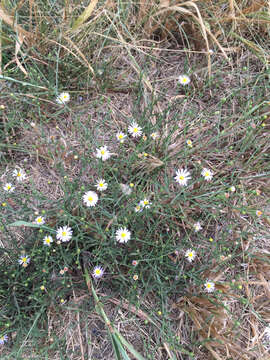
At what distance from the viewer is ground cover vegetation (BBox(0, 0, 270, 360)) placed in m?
1.95

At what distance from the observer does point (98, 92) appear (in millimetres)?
2529

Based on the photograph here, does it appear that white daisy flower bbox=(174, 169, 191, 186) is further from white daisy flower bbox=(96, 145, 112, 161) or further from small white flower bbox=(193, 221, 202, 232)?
white daisy flower bbox=(96, 145, 112, 161)

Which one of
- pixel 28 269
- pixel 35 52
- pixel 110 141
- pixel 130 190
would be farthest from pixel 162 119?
pixel 28 269

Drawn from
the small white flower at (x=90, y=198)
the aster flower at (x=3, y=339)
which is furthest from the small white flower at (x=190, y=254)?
the aster flower at (x=3, y=339)

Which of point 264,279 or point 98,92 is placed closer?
point 264,279

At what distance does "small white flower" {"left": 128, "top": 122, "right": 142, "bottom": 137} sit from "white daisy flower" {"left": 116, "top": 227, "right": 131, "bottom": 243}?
0.73 metres

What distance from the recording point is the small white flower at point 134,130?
90.6 inches

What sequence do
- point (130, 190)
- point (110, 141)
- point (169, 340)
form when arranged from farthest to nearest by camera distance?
1. point (110, 141)
2. point (130, 190)
3. point (169, 340)

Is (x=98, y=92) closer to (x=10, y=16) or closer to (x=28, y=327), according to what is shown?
(x=10, y=16)

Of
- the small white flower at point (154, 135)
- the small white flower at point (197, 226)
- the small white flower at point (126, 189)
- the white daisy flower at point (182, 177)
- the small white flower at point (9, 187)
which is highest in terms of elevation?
the small white flower at point (154, 135)

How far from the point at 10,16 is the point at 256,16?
1904mm

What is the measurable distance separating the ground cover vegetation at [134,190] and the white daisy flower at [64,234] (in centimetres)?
1

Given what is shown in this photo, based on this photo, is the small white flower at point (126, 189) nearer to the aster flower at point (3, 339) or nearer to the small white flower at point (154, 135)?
the small white flower at point (154, 135)

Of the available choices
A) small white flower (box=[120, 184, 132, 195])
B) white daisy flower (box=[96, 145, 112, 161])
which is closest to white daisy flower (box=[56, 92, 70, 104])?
white daisy flower (box=[96, 145, 112, 161])
